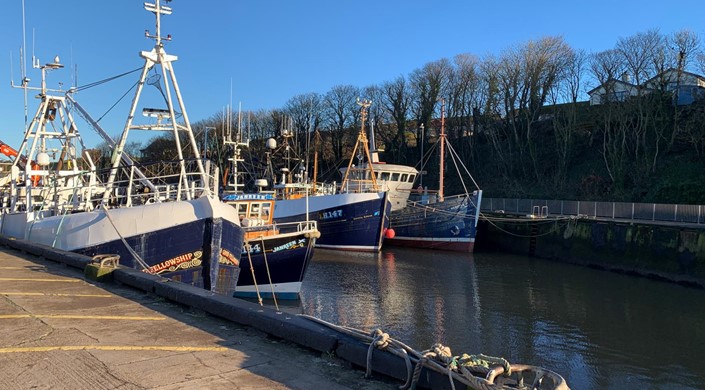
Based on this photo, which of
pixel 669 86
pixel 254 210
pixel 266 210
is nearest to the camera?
pixel 254 210

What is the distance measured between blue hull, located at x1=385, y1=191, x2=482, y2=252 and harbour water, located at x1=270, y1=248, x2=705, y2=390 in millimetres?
6509

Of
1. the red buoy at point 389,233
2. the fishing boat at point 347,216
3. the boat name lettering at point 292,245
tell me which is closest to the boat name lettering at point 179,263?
the boat name lettering at point 292,245

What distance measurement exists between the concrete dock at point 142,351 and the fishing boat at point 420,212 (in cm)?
2409

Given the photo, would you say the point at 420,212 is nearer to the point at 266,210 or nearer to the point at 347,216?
the point at 347,216

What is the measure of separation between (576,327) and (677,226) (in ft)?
41.1

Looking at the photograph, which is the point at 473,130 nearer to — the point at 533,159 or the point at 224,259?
the point at 533,159

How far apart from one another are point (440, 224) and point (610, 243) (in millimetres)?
9589

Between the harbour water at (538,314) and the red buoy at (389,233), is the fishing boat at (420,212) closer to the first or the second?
the red buoy at (389,233)

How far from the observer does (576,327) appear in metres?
13.2

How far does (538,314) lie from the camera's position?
14.5 meters

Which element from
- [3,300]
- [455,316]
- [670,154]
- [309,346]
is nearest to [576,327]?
[455,316]

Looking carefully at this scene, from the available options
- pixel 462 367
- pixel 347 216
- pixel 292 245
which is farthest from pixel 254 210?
pixel 462 367

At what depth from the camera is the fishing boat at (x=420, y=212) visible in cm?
3028

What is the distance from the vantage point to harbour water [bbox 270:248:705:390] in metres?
10.5
